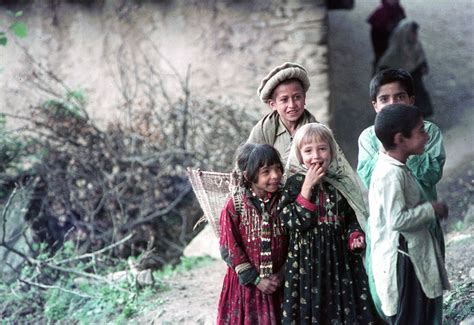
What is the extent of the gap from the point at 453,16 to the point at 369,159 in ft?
25.8

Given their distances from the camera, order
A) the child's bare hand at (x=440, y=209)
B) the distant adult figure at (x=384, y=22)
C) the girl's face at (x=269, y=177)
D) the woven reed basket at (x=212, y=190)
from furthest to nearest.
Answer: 1. the distant adult figure at (x=384, y=22)
2. the woven reed basket at (x=212, y=190)
3. the girl's face at (x=269, y=177)
4. the child's bare hand at (x=440, y=209)

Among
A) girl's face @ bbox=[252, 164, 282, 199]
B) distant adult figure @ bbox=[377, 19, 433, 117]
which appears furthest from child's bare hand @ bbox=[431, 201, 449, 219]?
distant adult figure @ bbox=[377, 19, 433, 117]

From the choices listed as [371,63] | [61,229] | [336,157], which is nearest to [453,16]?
[371,63]

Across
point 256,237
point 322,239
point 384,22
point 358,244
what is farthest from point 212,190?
point 384,22

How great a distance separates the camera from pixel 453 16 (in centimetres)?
1022

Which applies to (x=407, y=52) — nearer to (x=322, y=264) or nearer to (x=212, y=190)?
(x=212, y=190)

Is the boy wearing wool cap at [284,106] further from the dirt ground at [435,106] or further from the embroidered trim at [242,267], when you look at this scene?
the dirt ground at [435,106]

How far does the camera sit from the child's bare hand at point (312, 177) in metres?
2.85

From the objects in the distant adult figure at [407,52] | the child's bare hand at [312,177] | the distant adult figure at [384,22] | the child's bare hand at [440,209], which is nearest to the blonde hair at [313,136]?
the child's bare hand at [312,177]

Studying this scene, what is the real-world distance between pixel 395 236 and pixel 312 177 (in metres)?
0.41

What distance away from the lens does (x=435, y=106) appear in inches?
342

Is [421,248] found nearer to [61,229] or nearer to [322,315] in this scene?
[322,315]

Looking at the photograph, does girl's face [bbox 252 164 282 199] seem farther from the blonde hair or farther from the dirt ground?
the dirt ground

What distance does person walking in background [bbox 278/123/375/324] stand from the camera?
113 inches
